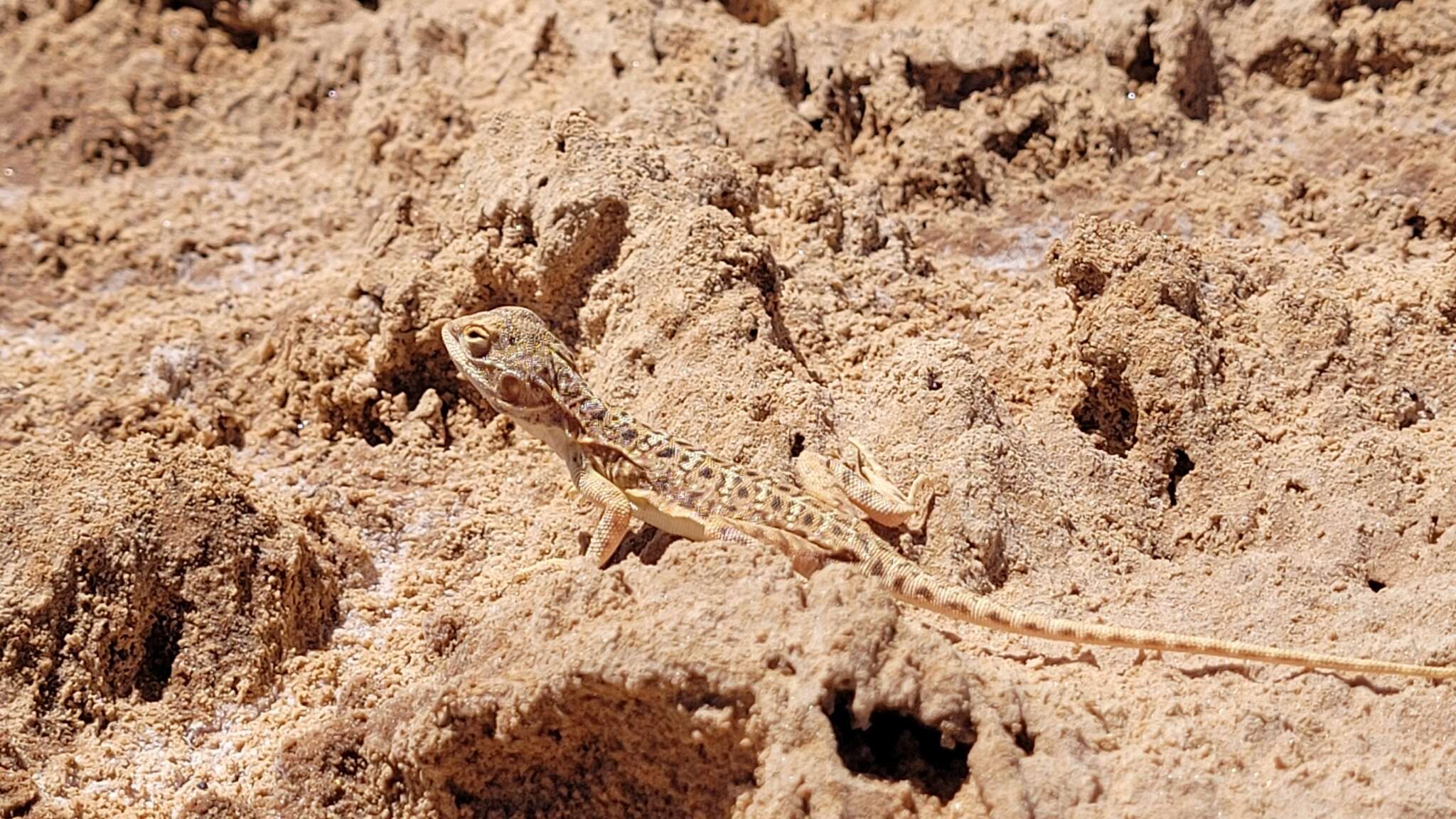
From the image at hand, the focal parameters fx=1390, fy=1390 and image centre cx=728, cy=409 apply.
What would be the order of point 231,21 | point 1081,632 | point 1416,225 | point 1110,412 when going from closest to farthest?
point 1081,632, point 1110,412, point 1416,225, point 231,21

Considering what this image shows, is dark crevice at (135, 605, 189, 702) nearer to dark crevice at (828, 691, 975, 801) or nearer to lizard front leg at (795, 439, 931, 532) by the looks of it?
lizard front leg at (795, 439, 931, 532)

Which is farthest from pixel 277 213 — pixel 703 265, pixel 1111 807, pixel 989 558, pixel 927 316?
pixel 1111 807

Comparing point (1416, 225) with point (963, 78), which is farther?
point (963, 78)

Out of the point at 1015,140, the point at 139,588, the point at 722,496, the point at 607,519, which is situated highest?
the point at 1015,140

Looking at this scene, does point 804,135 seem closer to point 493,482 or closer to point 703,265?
point 703,265

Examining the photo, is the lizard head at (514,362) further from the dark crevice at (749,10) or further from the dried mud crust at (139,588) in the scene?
the dark crevice at (749,10)

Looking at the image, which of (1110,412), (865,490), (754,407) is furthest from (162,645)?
(1110,412)

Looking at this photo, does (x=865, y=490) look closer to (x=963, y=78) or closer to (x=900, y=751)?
(x=900, y=751)

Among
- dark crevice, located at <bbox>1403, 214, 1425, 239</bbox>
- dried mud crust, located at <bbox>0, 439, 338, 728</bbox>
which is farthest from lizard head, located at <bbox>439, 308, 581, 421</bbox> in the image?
dark crevice, located at <bbox>1403, 214, 1425, 239</bbox>

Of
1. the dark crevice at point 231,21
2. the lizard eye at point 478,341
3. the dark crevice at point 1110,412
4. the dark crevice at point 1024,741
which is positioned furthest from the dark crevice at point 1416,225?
the dark crevice at point 231,21
